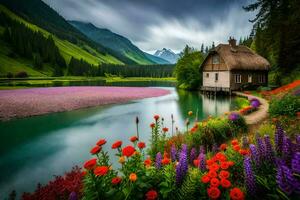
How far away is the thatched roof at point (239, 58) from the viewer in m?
35.8

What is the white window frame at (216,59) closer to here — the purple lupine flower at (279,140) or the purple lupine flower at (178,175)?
the purple lupine flower at (279,140)

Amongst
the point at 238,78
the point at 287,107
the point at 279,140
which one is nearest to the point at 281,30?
the point at 238,78

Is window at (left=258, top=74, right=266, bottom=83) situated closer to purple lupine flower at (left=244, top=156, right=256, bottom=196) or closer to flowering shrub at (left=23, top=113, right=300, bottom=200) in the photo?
flowering shrub at (left=23, top=113, right=300, bottom=200)

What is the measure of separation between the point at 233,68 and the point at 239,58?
11.4 ft

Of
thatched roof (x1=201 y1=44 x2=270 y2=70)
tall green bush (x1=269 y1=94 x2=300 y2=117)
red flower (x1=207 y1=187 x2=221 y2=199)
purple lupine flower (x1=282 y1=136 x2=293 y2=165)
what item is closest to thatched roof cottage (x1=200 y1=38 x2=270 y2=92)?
thatched roof (x1=201 y1=44 x2=270 y2=70)

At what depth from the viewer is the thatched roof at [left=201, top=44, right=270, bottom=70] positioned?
117ft

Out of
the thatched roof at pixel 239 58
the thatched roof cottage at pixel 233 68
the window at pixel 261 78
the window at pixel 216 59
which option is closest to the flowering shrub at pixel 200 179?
the thatched roof cottage at pixel 233 68

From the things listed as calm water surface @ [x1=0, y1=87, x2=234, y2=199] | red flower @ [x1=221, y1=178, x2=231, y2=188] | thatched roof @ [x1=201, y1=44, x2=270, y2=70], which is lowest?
calm water surface @ [x1=0, y1=87, x2=234, y2=199]

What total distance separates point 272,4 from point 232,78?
13624 millimetres

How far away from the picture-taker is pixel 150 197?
8.36 ft

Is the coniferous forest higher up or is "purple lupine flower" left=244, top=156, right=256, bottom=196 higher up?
the coniferous forest

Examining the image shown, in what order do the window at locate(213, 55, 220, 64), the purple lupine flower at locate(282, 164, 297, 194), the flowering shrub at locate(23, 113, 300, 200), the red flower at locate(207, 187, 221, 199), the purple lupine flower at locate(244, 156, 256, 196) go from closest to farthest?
the purple lupine flower at locate(282, 164, 297, 194) → the red flower at locate(207, 187, 221, 199) → the flowering shrub at locate(23, 113, 300, 200) → the purple lupine flower at locate(244, 156, 256, 196) → the window at locate(213, 55, 220, 64)

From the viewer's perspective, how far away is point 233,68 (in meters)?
35.3

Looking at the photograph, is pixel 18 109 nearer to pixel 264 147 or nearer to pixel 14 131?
pixel 14 131
